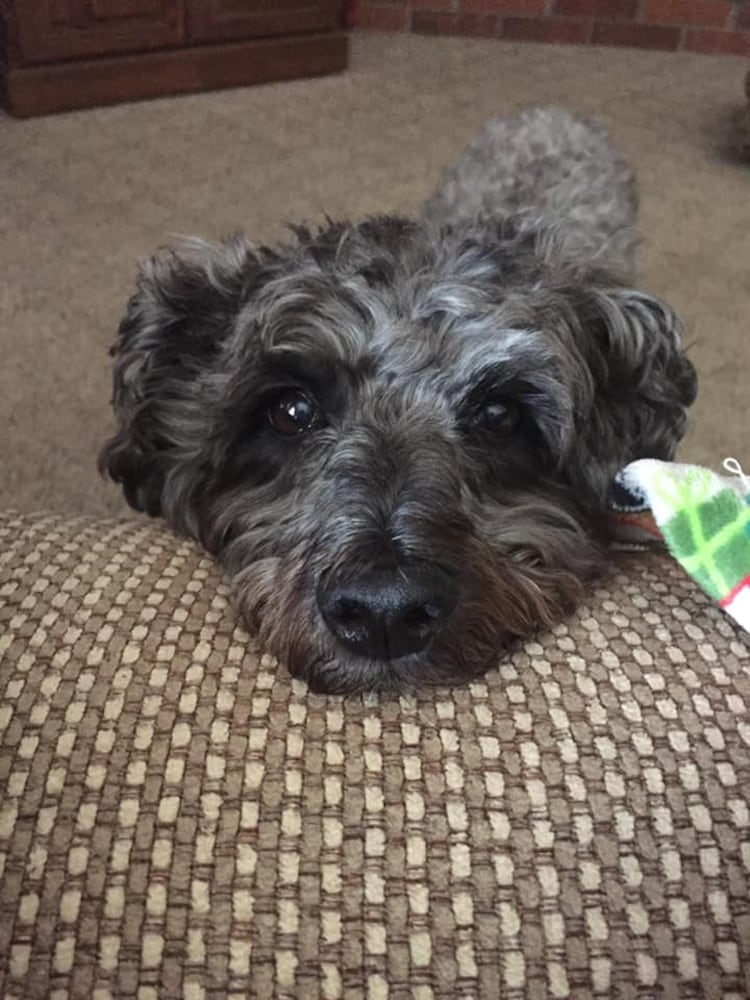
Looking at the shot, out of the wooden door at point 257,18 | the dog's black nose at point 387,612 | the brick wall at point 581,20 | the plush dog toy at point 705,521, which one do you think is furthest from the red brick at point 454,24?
the dog's black nose at point 387,612

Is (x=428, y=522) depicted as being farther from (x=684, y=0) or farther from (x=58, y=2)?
(x=684, y=0)

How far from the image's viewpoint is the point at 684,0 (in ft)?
18.6

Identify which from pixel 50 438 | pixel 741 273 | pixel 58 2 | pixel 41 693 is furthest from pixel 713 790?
pixel 58 2

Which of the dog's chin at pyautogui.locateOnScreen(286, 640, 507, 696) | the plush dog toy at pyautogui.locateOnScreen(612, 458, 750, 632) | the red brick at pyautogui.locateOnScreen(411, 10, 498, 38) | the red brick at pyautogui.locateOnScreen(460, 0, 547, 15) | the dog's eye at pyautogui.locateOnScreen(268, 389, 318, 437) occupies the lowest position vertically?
the red brick at pyautogui.locateOnScreen(411, 10, 498, 38)

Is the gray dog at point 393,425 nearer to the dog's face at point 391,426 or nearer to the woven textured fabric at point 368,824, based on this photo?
the dog's face at point 391,426

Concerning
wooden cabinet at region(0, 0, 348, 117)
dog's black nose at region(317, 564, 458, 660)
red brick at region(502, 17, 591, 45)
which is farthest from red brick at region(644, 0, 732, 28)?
dog's black nose at region(317, 564, 458, 660)

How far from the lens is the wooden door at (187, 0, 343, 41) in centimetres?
468

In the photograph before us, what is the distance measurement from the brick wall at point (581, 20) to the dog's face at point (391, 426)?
4415 mm

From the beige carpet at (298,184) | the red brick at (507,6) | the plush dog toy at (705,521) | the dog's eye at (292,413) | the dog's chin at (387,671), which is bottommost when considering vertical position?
the beige carpet at (298,184)

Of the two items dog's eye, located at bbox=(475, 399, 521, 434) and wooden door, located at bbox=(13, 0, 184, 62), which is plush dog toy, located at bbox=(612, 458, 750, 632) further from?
wooden door, located at bbox=(13, 0, 184, 62)

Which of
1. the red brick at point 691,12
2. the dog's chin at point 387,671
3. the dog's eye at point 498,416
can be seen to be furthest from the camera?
the red brick at point 691,12

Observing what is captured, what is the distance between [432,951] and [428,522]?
0.54 m

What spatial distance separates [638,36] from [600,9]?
0.80 ft

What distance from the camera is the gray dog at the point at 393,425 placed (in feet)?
4.05
